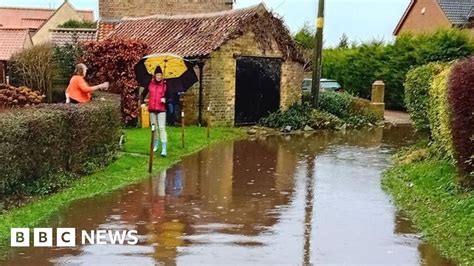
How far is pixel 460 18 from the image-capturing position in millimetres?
41344

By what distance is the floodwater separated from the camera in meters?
6.67

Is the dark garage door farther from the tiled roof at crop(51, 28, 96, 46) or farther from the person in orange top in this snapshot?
the person in orange top

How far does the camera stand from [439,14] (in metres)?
42.4

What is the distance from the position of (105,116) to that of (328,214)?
4.93 m

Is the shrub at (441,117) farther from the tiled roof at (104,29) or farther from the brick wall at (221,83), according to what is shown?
the tiled roof at (104,29)

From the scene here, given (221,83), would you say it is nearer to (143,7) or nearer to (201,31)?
(201,31)

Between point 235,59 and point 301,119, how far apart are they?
2.97 metres

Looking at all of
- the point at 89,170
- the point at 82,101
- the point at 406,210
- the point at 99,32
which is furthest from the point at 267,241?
the point at 99,32

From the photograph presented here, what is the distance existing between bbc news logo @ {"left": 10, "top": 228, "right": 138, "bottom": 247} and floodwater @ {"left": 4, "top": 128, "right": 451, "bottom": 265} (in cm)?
Answer: 16

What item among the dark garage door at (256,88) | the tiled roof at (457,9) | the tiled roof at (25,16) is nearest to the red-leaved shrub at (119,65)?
the dark garage door at (256,88)

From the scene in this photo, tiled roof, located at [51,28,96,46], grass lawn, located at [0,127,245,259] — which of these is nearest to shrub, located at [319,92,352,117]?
grass lawn, located at [0,127,245,259]

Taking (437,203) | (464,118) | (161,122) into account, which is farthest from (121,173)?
(464,118)

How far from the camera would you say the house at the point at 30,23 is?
32.9 m

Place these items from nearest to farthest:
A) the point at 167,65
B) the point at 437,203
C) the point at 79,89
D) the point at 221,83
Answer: the point at 437,203, the point at 79,89, the point at 167,65, the point at 221,83
